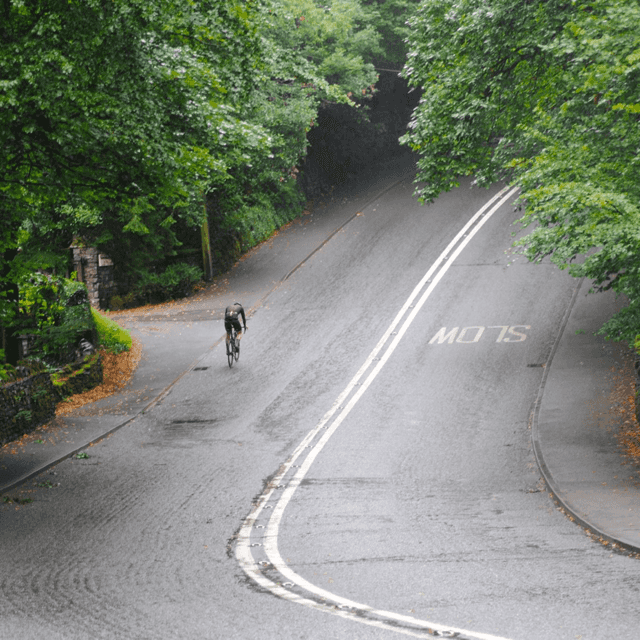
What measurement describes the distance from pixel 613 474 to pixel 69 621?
8.12 metres

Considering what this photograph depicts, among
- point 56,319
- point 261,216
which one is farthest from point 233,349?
point 261,216

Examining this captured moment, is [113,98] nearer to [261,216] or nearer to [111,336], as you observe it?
[111,336]

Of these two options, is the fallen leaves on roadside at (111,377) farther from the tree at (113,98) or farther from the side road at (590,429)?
the side road at (590,429)

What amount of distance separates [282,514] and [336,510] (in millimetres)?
749

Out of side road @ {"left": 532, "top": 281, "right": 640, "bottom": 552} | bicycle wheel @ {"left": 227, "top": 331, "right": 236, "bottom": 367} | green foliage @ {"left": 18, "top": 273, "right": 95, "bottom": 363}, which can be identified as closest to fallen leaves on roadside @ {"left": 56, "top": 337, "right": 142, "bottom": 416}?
green foliage @ {"left": 18, "top": 273, "right": 95, "bottom": 363}

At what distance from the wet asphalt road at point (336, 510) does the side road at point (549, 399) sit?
391 mm

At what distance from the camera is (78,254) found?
88.5 ft

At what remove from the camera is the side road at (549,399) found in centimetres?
1073

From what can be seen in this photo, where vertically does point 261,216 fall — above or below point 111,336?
above

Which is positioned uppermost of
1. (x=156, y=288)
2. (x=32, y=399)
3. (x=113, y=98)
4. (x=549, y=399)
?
(x=113, y=98)

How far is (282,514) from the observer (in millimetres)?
10406

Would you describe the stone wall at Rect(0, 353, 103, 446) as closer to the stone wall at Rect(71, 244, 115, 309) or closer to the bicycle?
the bicycle

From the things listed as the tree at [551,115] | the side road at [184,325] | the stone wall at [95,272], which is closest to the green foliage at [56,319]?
the side road at [184,325]

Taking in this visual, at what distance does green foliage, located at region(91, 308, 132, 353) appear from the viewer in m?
21.0
